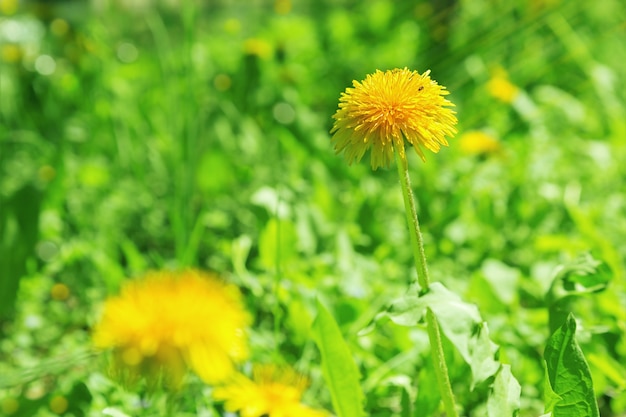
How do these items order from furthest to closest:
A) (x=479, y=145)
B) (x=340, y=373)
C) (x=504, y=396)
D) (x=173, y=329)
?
(x=479, y=145), (x=340, y=373), (x=504, y=396), (x=173, y=329)

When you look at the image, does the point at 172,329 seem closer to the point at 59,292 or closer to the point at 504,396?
the point at 504,396

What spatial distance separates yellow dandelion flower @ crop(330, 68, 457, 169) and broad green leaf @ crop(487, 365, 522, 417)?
0.37 meters

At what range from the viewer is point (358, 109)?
1104 millimetres

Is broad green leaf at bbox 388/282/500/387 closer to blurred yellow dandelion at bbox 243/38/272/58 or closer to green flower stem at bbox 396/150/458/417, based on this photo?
green flower stem at bbox 396/150/458/417

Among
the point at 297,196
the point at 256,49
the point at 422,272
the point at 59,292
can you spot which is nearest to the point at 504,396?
the point at 422,272

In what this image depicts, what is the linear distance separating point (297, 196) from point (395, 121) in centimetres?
129

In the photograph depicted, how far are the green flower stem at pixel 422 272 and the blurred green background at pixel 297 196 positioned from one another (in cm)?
20

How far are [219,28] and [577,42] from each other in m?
2.37

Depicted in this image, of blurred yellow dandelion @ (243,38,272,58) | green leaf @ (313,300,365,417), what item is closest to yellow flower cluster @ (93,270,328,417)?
green leaf @ (313,300,365,417)

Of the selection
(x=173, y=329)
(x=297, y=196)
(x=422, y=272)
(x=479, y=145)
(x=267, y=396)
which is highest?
(x=479, y=145)

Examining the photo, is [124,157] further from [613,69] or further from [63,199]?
Answer: [613,69]

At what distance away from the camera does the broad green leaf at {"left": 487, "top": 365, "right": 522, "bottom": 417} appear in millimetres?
1167

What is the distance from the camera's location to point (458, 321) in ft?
3.98

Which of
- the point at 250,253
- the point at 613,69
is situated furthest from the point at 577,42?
the point at 250,253
